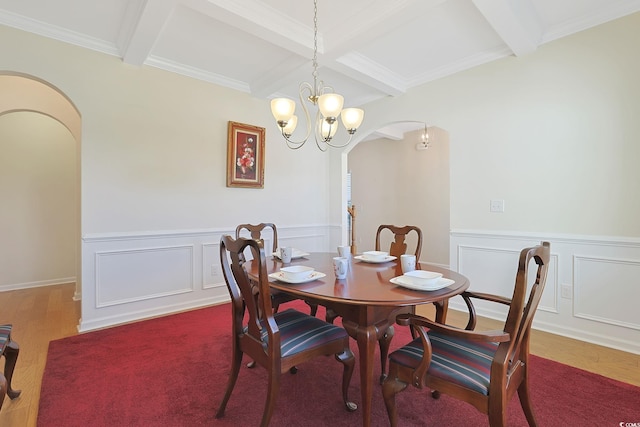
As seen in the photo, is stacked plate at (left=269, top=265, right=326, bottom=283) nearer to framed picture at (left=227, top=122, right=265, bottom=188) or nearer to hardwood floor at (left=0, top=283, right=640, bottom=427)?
hardwood floor at (left=0, top=283, right=640, bottom=427)

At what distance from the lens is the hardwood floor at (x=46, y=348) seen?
70.7 inches

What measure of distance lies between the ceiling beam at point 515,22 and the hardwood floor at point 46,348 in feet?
8.16

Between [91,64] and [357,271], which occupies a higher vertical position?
[91,64]

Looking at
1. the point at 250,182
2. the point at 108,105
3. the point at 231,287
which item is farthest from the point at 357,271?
the point at 108,105

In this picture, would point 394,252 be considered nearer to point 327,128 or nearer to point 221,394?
point 327,128

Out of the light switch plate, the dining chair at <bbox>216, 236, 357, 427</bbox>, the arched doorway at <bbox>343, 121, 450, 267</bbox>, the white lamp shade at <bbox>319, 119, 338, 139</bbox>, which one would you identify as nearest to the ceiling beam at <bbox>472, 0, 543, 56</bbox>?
the white lamp shade at <bbox>319, 119, 338, 139</bbox>

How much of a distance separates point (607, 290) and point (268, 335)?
9.01ft

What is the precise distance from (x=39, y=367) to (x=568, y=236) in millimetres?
4180

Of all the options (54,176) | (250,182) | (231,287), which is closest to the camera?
(231,287)

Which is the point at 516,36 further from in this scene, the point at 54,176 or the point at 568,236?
the point at 54,176

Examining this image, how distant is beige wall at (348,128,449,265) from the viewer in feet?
17.7

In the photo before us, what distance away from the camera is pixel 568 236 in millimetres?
2652

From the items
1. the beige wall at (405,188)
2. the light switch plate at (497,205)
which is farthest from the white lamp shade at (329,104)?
the beige wall at (405,188)

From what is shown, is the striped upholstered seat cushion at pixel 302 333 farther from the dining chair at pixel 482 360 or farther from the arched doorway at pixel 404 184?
the arched doorway at pixel 404 184
